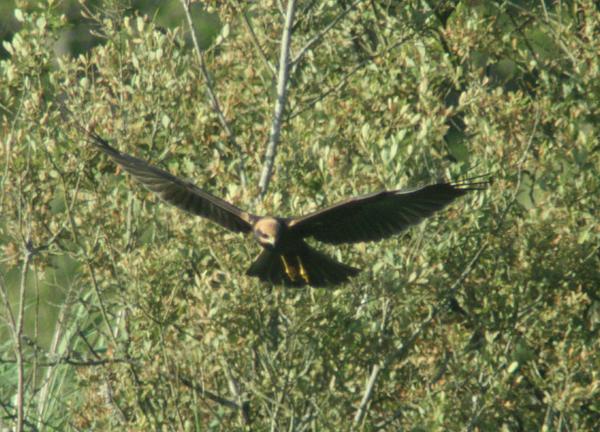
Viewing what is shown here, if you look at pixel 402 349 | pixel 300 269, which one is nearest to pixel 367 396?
pixel 402 349

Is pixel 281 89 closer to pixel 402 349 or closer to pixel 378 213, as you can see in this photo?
pixel 378 213

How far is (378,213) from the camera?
5.39 m

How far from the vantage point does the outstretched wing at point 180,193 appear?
17.3ft

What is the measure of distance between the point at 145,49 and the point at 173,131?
1.31 feet

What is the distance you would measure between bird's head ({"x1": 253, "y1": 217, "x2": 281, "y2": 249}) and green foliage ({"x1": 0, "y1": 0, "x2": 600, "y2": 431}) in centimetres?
18

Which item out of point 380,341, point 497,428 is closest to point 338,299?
point 380,341

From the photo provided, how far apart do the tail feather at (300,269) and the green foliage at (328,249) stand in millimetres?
89

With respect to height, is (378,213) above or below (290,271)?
above

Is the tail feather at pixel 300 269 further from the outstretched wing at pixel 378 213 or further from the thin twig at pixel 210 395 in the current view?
the thin twig at pixel 210 395

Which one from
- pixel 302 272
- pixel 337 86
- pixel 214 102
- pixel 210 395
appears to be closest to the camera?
pixel 210 395

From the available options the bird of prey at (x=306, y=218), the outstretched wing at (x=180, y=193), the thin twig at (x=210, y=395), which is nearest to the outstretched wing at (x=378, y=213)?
the bird of prey at (x=306, y=218)

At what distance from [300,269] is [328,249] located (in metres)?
0.39

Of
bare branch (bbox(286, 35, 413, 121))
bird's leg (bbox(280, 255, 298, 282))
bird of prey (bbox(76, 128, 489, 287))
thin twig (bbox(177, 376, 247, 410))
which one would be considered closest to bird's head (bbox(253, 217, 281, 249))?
bird of prey (bbox(76, 128, 489, 287))

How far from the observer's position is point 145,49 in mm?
5387
